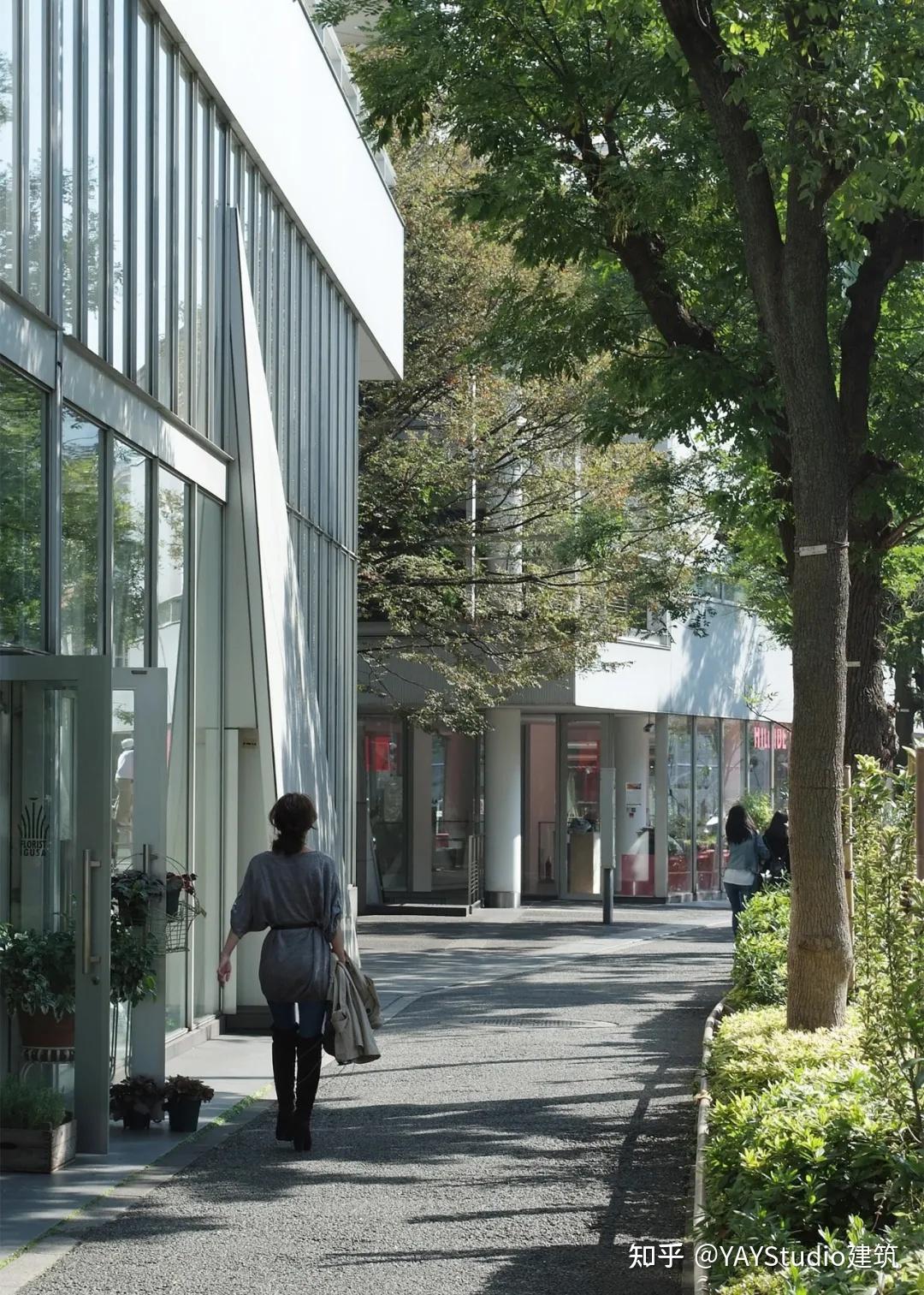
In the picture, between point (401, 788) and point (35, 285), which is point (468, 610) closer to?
point (401, 788)

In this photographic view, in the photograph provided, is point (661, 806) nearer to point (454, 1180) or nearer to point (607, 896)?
point (607, 896)

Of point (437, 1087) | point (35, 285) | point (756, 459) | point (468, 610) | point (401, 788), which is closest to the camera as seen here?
point (35, 285)

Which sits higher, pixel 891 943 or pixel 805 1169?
pixel 891 943

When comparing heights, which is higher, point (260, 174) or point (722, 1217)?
point (260, 174)

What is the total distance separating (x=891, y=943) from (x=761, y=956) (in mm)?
6164

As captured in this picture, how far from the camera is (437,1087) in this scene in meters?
10.7

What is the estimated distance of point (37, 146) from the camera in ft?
29.1

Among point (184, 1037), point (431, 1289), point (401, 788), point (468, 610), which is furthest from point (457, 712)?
point (431, 1289)

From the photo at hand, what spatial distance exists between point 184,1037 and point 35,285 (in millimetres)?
5524

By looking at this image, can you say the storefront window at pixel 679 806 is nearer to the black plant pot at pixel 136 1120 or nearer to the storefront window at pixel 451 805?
the storefront window at pixel 451 805

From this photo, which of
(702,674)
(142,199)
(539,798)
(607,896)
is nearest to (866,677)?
(142,199)

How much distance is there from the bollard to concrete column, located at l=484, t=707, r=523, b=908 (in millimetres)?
3219

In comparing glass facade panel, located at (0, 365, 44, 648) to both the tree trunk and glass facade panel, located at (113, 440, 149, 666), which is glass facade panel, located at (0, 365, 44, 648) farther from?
the tree trunk

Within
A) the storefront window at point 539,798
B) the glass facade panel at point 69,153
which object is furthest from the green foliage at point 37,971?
the storefront window at point 539,798
